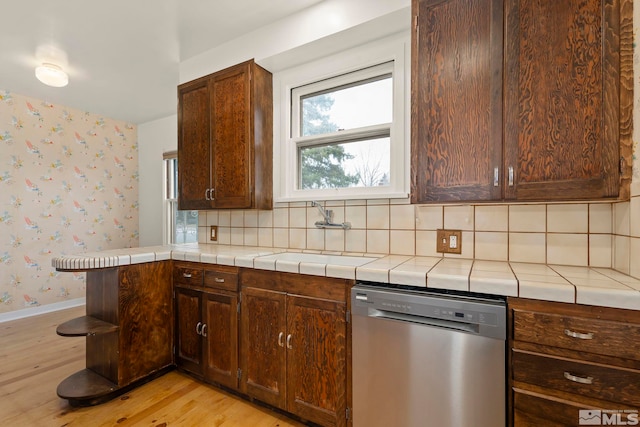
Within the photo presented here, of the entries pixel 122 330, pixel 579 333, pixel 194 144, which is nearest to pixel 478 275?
A: pixel 579 333

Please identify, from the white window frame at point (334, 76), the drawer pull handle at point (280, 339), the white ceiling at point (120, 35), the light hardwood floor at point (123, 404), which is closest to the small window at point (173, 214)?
the white ceiling at point (120, 35)

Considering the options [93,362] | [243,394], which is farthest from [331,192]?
[93,362]

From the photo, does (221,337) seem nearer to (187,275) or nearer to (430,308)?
(187,275)

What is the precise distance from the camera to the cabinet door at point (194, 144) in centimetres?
236

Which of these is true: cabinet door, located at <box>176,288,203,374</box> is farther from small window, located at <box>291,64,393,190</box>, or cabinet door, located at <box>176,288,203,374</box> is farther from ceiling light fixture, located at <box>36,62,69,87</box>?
ceiling light fixture, located at <box>36,62,69,87</box>

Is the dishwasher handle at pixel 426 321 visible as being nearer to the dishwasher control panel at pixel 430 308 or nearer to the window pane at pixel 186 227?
the dishwasher control panel at pixel 430 308

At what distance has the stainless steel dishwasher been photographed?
110 centimetres

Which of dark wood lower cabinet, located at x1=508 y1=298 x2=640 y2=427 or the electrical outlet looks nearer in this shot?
dark wood lower cabinet, located at x1=508 y1=298 x2=640 y2=427

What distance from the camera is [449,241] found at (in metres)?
1.71

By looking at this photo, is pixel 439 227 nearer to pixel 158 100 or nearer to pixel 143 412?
pixel 143 412

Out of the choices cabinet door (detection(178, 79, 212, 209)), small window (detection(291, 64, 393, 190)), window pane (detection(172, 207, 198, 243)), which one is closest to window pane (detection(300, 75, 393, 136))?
small window (detection(291, 64, 393, 190))

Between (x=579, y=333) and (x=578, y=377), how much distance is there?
0.15 m

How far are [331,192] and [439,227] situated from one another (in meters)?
0.79

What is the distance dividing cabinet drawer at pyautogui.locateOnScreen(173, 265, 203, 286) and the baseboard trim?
2.41m
